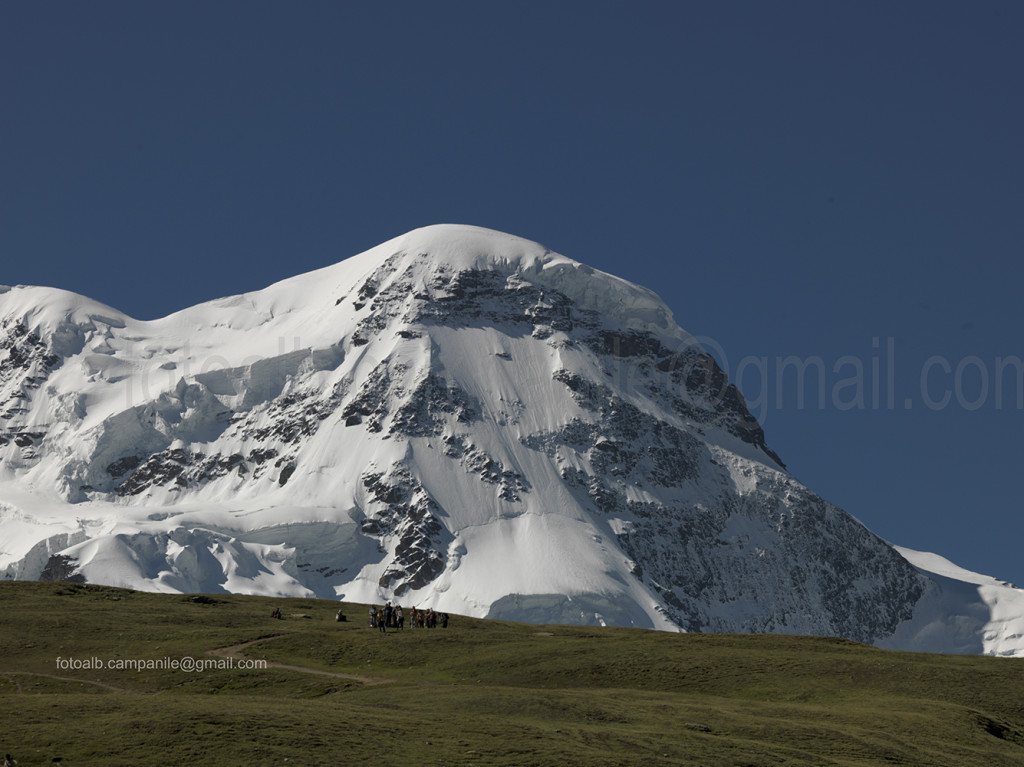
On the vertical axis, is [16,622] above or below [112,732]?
above

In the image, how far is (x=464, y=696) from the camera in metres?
71.4

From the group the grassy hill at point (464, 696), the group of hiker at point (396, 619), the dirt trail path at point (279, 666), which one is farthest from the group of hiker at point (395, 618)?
the dirt trail path at point (279, 666)

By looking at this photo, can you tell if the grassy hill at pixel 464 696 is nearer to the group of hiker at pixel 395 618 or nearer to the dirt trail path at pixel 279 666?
the dirt trail path at pixel 279 666

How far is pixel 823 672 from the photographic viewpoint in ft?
285

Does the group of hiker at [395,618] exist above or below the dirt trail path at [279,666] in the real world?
above

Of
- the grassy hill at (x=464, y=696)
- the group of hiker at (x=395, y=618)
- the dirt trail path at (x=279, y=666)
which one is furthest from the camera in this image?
the group of hiker at (x=395, y=618)

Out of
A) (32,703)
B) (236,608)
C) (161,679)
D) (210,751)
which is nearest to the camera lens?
(210,751)

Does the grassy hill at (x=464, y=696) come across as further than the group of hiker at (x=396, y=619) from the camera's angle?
No

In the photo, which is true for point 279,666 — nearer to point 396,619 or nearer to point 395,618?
point 395,618

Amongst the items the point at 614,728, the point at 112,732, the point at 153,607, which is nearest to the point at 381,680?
the point at 614,728

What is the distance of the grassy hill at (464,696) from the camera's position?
57094 mm

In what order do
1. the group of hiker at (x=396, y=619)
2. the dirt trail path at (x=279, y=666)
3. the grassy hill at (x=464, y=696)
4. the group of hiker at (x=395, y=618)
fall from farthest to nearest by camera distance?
the group of hiker at (x=395, y=618), the group of hiker at (x=396, y=619), the dirt trail path at (x=279, y=666), the grassy hill at (x=464, y=696)

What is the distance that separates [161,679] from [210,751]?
24697 millimetres

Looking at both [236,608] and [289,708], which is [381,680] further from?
[236,608]
